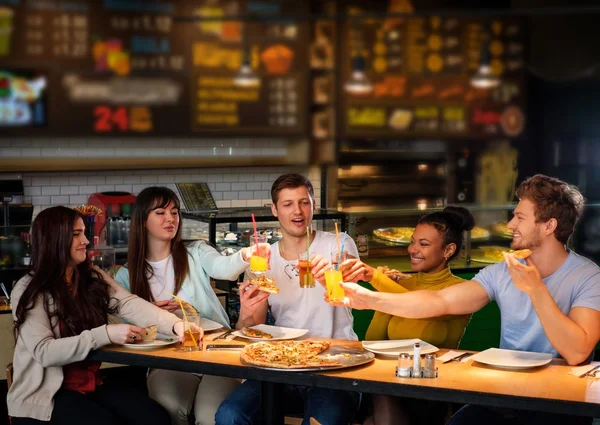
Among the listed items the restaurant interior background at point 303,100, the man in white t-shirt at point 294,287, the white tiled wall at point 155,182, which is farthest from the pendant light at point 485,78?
the man in white t-shirt at point 294,287

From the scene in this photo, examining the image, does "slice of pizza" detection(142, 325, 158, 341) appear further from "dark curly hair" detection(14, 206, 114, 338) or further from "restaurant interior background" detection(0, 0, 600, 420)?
"restaurant interior background" detection(0, 0, 600, 420)

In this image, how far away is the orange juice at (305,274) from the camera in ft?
12.1

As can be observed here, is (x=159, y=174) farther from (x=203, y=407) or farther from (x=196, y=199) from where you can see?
(x=203, y=407)

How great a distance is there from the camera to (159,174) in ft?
25.2

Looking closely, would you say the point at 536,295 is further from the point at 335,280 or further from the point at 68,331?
the point at 68,331

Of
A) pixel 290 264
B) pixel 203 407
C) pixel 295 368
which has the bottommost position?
pixel 203 407

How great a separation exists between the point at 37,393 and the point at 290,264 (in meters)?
1.16

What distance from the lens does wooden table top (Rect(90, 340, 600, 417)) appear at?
2.89m

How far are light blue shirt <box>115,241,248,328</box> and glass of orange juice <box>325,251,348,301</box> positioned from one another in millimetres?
617

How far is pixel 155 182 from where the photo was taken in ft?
25.3

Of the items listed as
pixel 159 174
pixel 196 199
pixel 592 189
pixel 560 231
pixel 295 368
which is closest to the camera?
pixel 295 368

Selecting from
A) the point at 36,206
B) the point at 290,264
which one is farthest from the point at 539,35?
the point at 290,264

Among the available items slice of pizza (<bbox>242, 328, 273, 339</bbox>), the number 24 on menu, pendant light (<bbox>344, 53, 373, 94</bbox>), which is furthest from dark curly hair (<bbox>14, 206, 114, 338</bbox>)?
pendant light (<bbox>344, 53, 373, 94</bbox>)

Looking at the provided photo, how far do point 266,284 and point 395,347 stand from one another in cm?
59
